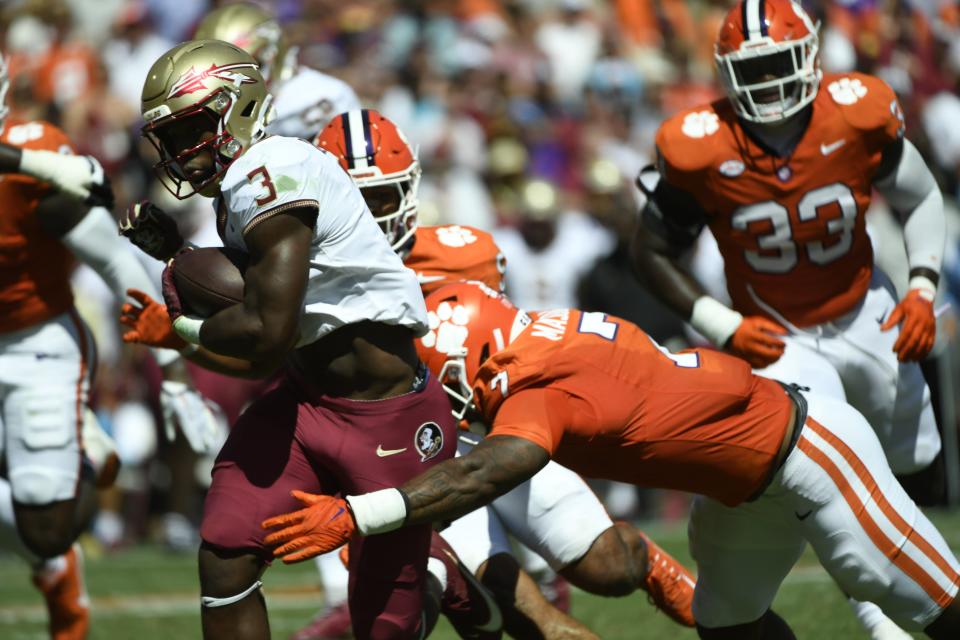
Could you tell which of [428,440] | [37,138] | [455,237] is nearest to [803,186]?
[455,237]

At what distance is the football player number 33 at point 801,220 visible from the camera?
5.23 meters

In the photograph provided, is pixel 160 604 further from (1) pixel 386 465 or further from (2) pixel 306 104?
(1) pixel 386 465

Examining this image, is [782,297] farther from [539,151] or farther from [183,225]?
[539,151]

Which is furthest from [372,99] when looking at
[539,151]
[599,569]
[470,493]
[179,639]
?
[470,493]

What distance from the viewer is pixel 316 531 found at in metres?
3.42

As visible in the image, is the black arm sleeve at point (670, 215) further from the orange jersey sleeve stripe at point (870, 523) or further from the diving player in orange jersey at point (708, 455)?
the orange jersey sleeve stripe at point (870, 523)

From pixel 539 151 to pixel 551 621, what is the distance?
295 inches

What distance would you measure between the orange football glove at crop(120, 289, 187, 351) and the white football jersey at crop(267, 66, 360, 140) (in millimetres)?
1751

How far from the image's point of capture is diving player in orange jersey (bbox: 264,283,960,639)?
11.6ft

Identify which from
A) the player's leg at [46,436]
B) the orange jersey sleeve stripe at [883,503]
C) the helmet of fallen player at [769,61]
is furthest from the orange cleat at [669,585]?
the player's leg at [46,436]

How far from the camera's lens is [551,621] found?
4.58m

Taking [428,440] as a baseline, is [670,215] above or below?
below

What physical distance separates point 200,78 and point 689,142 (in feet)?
6.62

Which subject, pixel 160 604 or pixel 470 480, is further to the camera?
pixel 160 604
